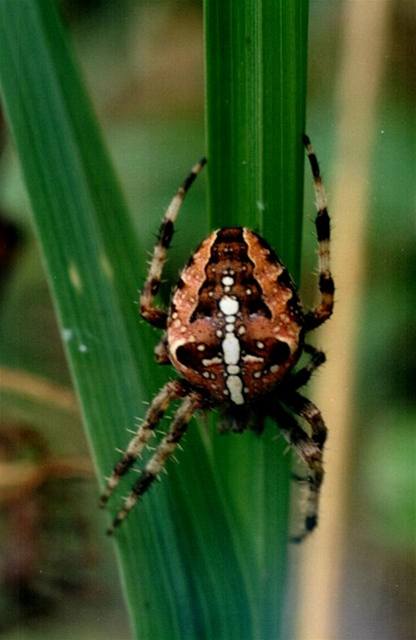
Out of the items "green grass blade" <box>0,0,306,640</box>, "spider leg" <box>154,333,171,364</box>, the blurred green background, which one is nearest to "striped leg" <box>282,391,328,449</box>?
"green grass blade" <box>0,0,306,640</box>

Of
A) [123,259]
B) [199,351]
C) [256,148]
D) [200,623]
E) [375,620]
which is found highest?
[256,148]

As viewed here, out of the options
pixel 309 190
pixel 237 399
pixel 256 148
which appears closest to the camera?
pixel 256 148

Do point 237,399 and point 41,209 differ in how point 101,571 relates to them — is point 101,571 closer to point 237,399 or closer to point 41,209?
point 237,399

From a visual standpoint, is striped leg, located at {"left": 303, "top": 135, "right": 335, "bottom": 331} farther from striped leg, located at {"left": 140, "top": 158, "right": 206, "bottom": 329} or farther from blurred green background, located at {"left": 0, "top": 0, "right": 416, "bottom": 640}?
blurred green background, located at {"left": 0, "top": 0, "right": 416, "bottom": 640}

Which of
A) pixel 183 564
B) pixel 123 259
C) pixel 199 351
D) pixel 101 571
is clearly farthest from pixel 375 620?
pixel 123 259

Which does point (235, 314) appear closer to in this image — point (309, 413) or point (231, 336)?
point (231, 336)

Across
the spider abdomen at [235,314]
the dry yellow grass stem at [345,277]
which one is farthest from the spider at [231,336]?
the dry yellow grass stem at [345,277]

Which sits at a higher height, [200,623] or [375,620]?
[200,623]
